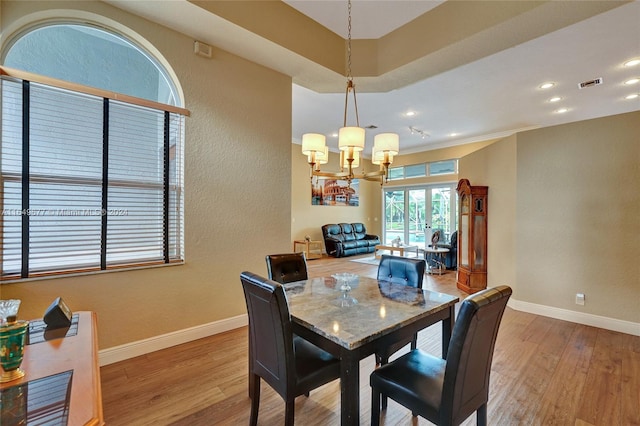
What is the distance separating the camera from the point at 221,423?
1777 millimetres

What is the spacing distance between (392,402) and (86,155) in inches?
126

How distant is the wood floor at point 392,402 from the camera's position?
1.83 metres

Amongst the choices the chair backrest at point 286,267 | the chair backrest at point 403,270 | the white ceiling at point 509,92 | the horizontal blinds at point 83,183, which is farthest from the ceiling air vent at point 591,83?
the horizontal blinds at point 83,183

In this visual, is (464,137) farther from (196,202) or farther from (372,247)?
(196,202)

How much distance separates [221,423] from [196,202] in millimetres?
1963

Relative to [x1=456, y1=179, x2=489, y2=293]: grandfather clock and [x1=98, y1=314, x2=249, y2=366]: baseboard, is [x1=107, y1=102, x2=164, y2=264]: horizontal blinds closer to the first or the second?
[x1=98, y1=314, x2=249, y2=366]: baseboard

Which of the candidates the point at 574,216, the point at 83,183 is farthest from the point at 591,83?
the point at 83,183

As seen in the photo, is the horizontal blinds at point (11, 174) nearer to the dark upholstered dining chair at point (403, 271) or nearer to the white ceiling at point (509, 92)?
the white ceiling at point (509, 92)

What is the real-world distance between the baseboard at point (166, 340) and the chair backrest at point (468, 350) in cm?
251

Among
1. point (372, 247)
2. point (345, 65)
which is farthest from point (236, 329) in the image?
point (372, 247)

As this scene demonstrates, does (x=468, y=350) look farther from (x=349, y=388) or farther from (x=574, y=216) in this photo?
(x=574, y=216)

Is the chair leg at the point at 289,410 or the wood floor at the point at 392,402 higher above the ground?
the chair leg at the point at 289,410

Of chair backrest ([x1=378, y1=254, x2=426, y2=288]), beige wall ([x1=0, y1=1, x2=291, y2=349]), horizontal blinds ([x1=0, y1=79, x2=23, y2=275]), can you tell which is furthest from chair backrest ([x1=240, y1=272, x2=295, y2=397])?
horizontal blinds ([x1=0, y1=79, x2=23, y2=275])

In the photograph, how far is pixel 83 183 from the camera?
2352mm
